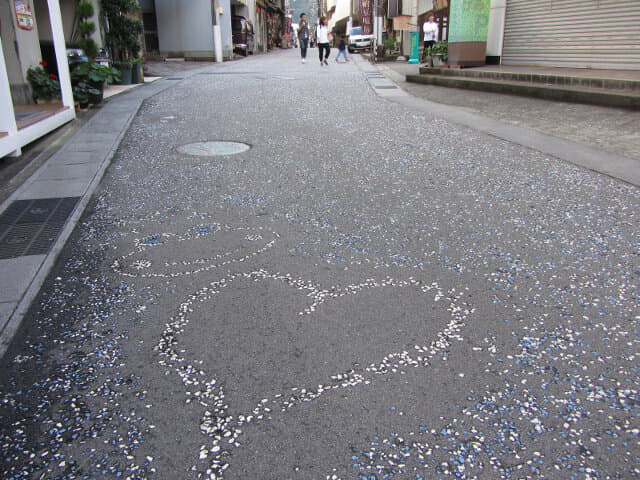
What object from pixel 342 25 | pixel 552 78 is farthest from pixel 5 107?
pixel 342 25

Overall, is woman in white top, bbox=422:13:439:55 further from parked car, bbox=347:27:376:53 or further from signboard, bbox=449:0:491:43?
parked car, bbox=347:27:376:53

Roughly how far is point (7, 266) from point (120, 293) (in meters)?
0.98

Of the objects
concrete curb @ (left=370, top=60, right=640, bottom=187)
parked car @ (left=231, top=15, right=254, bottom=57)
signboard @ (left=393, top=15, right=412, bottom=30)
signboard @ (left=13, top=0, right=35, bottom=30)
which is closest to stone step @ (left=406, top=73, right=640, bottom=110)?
concrete curb @ (left=370, top=60, right=640, bottom=187)

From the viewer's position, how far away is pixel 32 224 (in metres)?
4.36

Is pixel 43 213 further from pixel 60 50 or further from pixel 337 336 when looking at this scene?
pixel 60 50

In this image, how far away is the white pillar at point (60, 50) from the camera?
903 cm

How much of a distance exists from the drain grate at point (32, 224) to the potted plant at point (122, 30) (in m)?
Answer: 12.1

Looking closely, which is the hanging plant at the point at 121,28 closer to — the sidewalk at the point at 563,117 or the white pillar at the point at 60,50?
the white pillar at the point at 60,50

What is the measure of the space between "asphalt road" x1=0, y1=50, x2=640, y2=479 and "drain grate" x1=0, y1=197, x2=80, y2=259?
24 cm

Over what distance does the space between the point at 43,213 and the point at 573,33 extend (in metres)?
14.8

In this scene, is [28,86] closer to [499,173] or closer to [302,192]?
[302,192]

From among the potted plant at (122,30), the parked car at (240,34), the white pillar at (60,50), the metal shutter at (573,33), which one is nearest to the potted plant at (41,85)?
the white pillar at (60,50)

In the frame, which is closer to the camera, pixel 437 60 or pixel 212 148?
pixel 212 148

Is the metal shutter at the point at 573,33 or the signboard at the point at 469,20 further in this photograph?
the signboard at the point at 469,20
